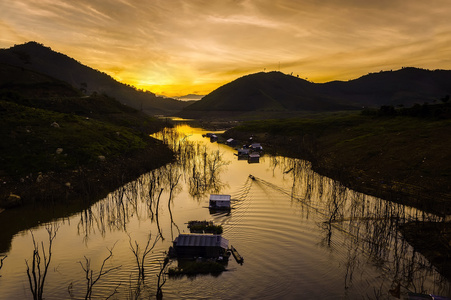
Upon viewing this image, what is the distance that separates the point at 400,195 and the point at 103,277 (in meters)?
34.7

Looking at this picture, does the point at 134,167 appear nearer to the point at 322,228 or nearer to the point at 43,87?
the point at 322,228

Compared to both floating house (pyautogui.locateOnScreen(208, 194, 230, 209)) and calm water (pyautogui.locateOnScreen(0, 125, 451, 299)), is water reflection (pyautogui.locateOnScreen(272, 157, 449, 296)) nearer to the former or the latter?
calm water (pyautogui.locateOnScreen(0, 125, 451, 299))

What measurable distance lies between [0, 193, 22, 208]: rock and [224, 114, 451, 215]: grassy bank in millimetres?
42382

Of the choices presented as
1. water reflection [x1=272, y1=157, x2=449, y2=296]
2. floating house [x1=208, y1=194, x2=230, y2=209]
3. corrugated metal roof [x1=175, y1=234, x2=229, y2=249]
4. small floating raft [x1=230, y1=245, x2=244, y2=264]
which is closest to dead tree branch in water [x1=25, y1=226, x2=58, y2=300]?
corrugated metal roof [x1=175, y1=234, x2=229, y2=249]

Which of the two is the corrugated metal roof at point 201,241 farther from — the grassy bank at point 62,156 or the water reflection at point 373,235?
the grassy bank at point 62,156

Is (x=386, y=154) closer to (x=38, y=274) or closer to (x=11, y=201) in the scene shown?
(x=38, y=274)

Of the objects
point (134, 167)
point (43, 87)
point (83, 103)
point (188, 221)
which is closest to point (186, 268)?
point (188, 221)

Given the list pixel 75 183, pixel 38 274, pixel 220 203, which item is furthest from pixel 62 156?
pixel 38 274

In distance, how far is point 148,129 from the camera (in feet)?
401

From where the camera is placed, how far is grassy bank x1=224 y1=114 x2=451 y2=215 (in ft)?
129

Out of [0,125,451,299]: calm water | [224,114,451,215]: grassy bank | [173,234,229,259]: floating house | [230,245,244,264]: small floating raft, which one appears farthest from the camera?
[224,114,451,215]: grassy bank

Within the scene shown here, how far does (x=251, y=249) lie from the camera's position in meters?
26.8

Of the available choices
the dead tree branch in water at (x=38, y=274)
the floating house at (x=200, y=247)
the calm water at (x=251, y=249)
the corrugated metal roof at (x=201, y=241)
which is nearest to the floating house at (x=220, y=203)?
the calm water at (x=251, y=249)

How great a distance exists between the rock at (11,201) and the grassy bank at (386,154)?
4238cm
